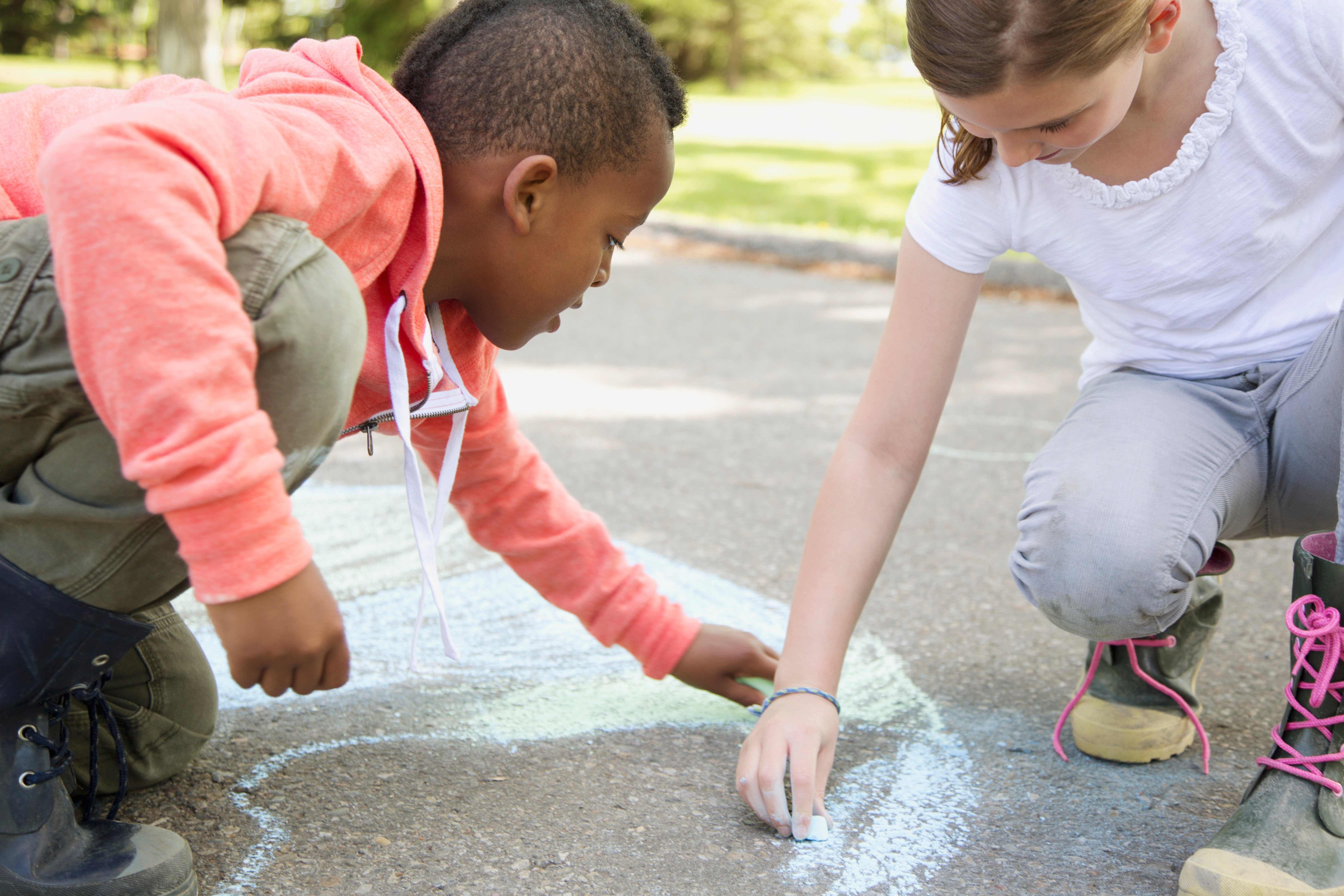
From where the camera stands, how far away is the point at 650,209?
1.36 metres

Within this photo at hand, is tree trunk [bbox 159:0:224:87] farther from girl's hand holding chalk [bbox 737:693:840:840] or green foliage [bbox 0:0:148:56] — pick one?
green foliage [bbox 0:0:148:56]

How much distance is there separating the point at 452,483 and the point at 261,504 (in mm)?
568

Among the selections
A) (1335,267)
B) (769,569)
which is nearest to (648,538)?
(769,569)

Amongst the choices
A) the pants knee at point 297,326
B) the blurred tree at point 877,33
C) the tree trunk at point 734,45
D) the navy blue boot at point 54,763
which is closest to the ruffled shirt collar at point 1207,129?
the pants knee at point 297,326

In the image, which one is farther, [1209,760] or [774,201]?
[774,201]

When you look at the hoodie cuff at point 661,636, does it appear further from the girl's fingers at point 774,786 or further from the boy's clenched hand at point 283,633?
the boy's clenched hand at point 283,633

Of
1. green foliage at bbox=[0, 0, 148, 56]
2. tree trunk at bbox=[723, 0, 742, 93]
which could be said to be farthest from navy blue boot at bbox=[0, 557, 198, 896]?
tree trunk at bbox=[723, 0, 742, 93]

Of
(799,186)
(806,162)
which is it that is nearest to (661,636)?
(799,186)

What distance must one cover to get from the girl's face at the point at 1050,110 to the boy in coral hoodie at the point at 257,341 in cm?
35

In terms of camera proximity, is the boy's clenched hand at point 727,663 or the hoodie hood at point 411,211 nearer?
the hoodie hood at point 411,211

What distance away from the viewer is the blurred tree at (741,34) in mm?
20016

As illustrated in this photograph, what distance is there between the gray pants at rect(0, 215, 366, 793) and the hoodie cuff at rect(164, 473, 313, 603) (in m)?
0.12

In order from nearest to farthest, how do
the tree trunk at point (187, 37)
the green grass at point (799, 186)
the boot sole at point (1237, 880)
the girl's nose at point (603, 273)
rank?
the boot sole at point (1237, 880) < the girl's nose at point (603, 273) < the green grass at point (799, 186) < the tree trunk at point (187, 37)

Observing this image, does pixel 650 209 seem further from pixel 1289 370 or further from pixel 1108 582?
pixel 1289 370
